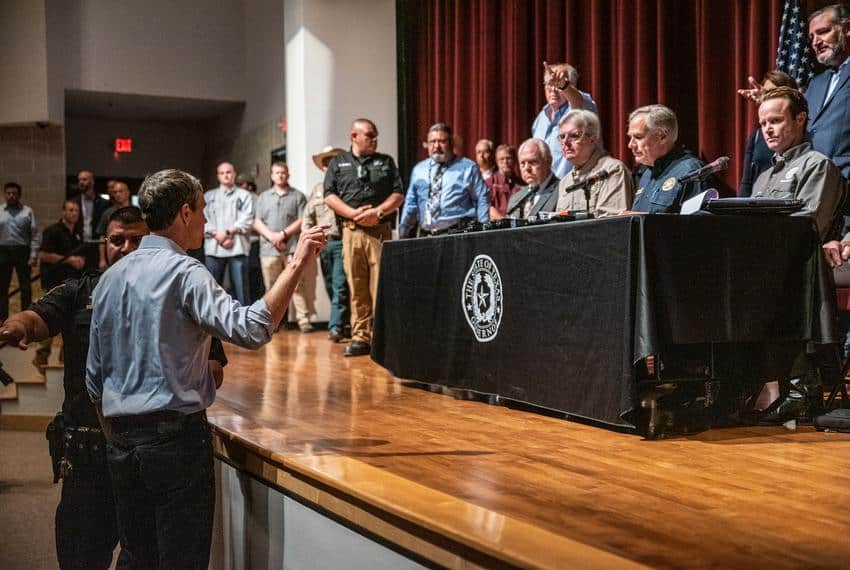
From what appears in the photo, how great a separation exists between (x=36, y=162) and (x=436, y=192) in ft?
20.0

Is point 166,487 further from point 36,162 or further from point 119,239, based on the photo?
point 36,162

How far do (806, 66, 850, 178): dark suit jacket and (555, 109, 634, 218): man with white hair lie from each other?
2.47 ft

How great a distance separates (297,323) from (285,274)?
5.83m

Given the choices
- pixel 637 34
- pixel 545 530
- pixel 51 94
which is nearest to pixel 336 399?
pixel 545 530

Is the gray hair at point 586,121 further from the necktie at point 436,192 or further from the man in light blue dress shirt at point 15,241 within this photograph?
the man in light blue dress shirt at point 15,241

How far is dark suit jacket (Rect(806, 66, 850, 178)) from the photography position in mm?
3441

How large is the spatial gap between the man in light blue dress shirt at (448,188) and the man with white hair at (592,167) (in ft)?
4.80

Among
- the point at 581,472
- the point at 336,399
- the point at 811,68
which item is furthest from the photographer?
the point at 811,68

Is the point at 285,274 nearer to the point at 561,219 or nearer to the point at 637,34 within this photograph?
the point at 561,219

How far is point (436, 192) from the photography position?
5.10m

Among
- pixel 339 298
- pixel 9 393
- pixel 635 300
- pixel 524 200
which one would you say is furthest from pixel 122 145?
pixel 635 300

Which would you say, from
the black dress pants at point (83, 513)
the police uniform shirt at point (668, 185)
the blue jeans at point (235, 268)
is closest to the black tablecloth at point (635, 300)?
the police uniform shirt at point (668, 185)

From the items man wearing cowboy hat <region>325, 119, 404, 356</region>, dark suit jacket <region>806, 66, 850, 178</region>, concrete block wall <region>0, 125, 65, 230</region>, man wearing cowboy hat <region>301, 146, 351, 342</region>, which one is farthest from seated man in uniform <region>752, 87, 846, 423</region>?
concrete block wall <region>0, 125, 65, 230</region>

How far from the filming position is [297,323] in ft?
25.3
